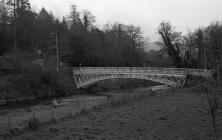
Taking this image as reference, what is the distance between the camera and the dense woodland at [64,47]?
41188mm

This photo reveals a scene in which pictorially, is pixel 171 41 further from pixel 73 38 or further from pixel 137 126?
pixel 137 126

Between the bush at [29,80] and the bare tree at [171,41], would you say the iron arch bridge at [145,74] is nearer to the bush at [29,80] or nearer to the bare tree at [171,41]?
the bush at [29,80]

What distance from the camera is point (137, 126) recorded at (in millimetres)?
15117

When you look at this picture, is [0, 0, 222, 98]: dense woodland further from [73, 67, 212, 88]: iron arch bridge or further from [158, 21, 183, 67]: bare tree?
[73, 67, 212, 88]: iron arch bridge

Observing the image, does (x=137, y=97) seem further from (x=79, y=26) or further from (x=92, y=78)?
(x=79, y=26)

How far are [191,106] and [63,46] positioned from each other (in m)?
36.7

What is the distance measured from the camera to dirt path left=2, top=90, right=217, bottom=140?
1321 centimetres

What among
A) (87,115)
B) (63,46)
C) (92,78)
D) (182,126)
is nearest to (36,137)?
(87,115)

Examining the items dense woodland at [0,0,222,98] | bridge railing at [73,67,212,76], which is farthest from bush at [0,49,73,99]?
bridge railing at [73,67,212,76]

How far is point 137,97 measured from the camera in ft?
88.1

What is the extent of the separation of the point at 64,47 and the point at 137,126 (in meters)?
39.7

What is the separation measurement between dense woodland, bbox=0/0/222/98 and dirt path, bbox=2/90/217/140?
20.1 m

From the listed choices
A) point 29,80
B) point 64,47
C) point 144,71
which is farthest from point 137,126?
point 64,47

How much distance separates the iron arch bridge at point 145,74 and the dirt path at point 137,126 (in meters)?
10.9
